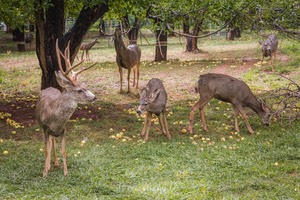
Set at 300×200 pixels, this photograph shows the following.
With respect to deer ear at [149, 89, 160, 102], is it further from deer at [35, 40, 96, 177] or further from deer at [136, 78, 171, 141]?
deer at [35, 40, 96, 177]

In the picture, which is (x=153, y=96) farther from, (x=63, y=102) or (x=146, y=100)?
(x=63, y=102)

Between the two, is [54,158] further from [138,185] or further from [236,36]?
[236,36]

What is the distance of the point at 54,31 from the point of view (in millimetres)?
10203

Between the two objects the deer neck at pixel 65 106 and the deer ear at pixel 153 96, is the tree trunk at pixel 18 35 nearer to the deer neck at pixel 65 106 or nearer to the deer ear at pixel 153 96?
the deer ear at pixel 153 96

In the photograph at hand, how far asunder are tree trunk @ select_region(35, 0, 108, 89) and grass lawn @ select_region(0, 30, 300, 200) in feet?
4.11

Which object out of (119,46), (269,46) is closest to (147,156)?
(119,46)

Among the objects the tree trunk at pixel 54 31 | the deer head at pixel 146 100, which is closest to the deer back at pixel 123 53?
the tree trunk at pixel 54 31

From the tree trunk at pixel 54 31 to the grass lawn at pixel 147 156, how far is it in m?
1.25

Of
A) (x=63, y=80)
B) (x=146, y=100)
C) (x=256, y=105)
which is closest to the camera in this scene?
(x=63, y=80)

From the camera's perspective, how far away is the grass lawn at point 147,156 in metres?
5.92

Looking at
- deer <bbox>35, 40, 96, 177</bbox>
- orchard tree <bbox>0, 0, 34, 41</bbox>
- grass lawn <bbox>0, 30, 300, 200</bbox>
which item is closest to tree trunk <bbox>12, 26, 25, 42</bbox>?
grass lawn <bbox>0, 30, 300, 200</bbox>

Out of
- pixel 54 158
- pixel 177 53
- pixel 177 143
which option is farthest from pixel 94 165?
pixel 177 53

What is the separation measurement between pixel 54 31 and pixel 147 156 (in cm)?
423

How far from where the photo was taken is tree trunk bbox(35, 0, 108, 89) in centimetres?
1009
